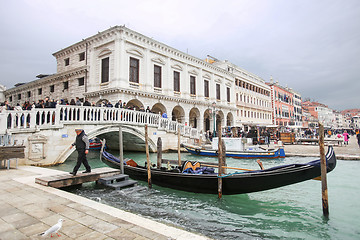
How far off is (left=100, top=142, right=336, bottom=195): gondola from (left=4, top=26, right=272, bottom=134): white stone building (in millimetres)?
9630

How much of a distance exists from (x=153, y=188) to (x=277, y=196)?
11.4 feet

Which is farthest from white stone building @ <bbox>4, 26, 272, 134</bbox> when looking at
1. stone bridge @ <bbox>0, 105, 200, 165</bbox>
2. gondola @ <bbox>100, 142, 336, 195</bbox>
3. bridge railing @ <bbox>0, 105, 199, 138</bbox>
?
gondola @ <bbox>100, 142, 336, 195</bbox>

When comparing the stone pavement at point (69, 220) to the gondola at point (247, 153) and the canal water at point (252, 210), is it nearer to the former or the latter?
the canal water at point (252, 210)

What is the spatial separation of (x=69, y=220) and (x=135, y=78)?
13.8m

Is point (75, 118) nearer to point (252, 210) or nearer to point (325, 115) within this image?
point (252, 210)

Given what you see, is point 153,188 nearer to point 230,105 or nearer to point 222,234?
point 222,234

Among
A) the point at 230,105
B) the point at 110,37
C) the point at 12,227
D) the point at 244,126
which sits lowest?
the point at 12,227

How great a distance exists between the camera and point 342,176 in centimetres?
746

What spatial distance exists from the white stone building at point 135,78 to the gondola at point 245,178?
9630 mm

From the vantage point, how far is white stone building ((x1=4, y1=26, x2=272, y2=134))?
49.0 ft

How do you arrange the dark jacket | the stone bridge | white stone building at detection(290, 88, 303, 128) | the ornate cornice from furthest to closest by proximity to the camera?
white stone building at detection(290, 88, 303, 128) < the ornate cornice < the stone bridge < the dark jacket

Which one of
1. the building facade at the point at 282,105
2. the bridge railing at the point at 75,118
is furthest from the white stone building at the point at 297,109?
the bridge railing at the point at 75,118

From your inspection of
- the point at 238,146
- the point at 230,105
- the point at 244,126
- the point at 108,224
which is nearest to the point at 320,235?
the point at 108,224

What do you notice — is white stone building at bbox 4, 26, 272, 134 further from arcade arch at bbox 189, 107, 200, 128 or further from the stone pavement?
the stone pavement
